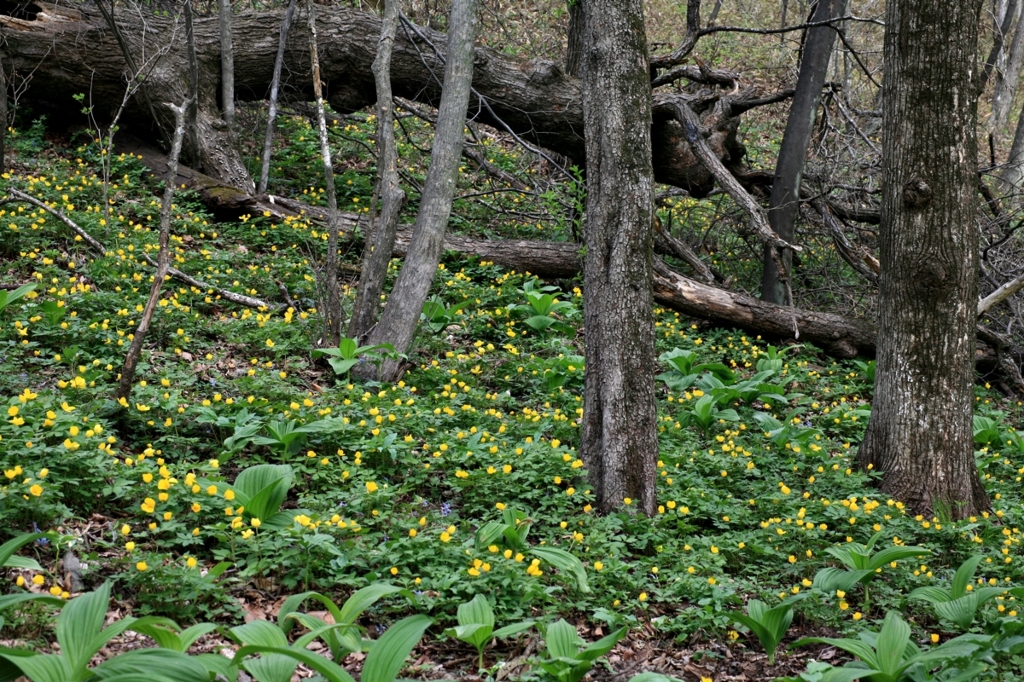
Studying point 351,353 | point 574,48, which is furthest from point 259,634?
point 574,48

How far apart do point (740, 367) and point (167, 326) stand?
501cm

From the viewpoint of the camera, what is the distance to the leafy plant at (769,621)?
3.43 meters

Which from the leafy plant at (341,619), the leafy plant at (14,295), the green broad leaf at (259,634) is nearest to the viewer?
the green broad leaf at (259,634)

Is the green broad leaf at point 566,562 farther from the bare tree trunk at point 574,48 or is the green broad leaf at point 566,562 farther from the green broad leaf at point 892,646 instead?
the bare tree trunk at point 574,48

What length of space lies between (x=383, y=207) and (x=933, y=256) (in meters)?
3.88

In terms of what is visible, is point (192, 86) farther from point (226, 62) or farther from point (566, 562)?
point (566, 562)

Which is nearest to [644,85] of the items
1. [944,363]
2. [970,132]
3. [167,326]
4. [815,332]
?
[970,132]

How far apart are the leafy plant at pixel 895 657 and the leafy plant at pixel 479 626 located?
3.63 feet

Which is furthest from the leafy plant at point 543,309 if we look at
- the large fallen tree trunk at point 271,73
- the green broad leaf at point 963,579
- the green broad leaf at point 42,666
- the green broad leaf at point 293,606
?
the green broad leaf at point 42,666

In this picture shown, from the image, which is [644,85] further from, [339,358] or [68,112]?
[68,112]

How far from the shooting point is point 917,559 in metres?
4.25

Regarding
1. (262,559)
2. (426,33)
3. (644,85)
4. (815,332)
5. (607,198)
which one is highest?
(426,33)

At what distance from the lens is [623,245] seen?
14.7 ft

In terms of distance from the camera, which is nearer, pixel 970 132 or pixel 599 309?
pixel 599 309
